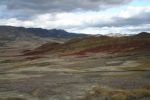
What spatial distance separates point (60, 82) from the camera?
51656mm

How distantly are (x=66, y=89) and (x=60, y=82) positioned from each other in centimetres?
731

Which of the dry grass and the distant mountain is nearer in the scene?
the dry grass

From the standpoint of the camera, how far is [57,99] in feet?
125

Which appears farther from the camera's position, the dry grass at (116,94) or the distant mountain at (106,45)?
the distant mountain at (106,45)

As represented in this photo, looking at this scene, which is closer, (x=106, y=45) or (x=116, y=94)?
(x=116, y=94)

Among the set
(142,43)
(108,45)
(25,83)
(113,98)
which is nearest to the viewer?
(113,98)

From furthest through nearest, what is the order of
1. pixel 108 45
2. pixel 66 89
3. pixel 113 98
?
pixel 108 45 < pixel 66 89 < pixel 113 98

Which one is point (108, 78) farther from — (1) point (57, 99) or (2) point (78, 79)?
(1) point (57, 99)

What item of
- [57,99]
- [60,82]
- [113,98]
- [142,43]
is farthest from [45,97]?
[142,43]

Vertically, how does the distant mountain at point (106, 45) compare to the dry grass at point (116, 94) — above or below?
above

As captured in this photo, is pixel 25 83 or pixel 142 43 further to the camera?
pixel 142 43

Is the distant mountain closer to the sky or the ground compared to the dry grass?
closer to the sky

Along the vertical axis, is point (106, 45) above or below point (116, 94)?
above

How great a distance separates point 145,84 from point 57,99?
14402 mm
